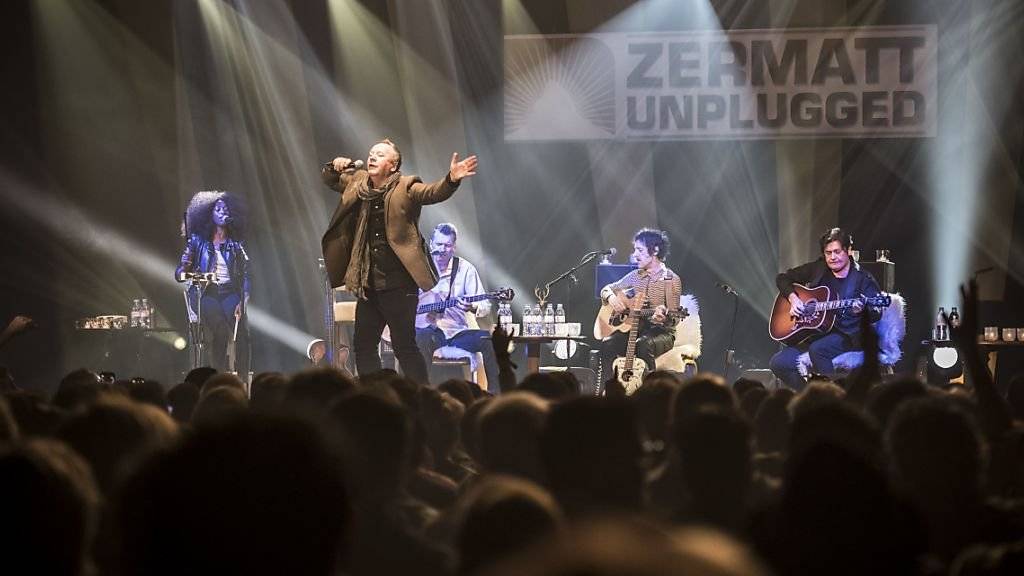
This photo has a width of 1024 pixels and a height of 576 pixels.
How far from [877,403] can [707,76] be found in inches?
384

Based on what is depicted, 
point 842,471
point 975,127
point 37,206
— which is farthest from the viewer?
point 975,127

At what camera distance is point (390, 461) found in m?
2.53

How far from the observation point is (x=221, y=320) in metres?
10.9

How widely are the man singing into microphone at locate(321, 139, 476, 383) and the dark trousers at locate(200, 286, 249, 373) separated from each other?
3098 mm

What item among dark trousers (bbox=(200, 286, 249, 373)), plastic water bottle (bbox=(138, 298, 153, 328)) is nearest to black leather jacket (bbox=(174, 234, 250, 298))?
dark trousers (bbox=(200, 286, 249, 373))

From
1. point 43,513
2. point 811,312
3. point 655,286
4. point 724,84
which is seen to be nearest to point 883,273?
point 811,312

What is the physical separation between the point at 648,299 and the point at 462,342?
5.22 ft

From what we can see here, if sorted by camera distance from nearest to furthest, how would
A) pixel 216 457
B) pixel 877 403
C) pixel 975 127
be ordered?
pixel 216 457
pixel 877 403
pixel 975 127

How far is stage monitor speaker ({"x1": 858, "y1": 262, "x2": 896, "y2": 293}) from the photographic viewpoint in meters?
11.5

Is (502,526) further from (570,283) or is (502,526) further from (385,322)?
(570,283)

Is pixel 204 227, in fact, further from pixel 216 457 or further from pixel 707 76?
pixel 216 457

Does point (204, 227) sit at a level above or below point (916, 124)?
below

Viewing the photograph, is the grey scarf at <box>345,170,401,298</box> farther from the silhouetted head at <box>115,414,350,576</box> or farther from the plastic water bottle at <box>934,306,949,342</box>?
the silhouetted head at <box>115,414,350,576</box>

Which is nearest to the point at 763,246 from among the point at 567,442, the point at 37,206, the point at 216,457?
the point at 37,206
